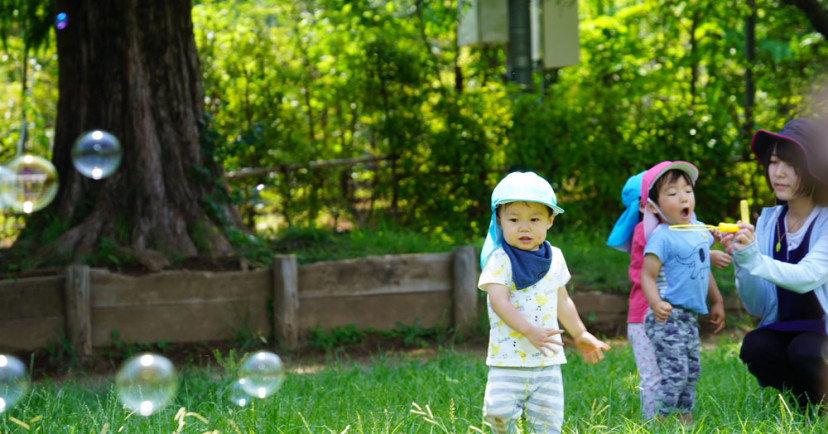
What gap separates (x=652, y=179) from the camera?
3.97m

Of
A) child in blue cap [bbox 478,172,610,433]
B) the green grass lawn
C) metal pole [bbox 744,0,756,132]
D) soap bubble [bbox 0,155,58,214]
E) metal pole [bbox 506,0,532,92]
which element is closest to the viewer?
child in blue cap [bbox 478,172,610,433]

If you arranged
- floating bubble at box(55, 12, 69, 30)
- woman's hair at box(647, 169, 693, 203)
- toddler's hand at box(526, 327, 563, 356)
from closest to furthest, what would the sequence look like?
toddler's hand at box(526, 327, 563, 356)
woman's hair at box(647, 169, 693, 203)
floating bubble at box(55, 12, 69, 30)

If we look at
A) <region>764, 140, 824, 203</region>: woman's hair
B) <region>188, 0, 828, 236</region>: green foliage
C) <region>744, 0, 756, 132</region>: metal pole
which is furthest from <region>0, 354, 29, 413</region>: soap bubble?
<region>744, 0, 756, 132</region>: metal pole

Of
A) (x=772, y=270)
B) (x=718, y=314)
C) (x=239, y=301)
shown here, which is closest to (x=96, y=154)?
(x=239, y=301)

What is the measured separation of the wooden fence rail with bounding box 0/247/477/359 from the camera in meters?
5.86

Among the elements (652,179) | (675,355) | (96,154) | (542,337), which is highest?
(96,154)

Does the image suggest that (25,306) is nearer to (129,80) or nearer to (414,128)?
(129,80)

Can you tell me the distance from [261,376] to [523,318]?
1.44 m

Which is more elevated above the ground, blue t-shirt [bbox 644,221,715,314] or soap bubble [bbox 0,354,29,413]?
blue t-shirt [bbox 644,221,715,314]

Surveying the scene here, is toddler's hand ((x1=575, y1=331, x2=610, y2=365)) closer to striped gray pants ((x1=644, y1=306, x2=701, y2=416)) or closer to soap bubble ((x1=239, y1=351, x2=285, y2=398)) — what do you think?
striped gray pants ((x1=644, y1=306, x2=701, y2=416))

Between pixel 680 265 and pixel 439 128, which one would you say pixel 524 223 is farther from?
pixel 439 128

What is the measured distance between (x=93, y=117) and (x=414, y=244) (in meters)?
2.72

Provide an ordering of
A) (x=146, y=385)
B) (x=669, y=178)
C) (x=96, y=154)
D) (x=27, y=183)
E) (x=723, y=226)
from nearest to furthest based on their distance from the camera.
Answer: (x=723, y=226), (x=669, y=178), (x=146, y=385), (x=96, y=154), (x=27, y=183)

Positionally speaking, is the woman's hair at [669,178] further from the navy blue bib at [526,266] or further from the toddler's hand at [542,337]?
the toddler's hand at [542,337]
